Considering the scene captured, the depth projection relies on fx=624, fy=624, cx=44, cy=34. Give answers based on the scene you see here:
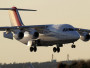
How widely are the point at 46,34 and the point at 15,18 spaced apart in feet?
41.7

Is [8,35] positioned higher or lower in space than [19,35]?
lower

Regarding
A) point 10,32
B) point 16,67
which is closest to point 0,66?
point 16,67

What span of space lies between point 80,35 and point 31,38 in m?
8.55

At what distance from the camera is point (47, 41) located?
3730 inches

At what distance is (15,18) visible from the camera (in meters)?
106

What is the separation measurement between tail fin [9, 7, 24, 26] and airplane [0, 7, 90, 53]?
7.17 m

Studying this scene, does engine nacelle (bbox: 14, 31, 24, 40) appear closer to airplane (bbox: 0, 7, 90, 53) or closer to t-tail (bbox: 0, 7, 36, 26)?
airplane (bbox: 0, 7, 90, 53)

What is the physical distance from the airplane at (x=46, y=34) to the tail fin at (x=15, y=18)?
23.5ft

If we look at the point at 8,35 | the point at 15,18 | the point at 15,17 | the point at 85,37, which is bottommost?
the point at 85,37

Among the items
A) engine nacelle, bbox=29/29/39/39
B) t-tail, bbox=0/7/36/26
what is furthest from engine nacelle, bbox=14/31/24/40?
t-tail, bbox=0/7/36/26

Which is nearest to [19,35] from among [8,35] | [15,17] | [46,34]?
[8,35]

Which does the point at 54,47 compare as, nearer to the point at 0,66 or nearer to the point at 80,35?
the point at 80,35

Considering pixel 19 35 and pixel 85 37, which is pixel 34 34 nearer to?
pixel 19 35

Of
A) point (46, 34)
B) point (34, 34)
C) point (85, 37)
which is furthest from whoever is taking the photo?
point (85, 37)
